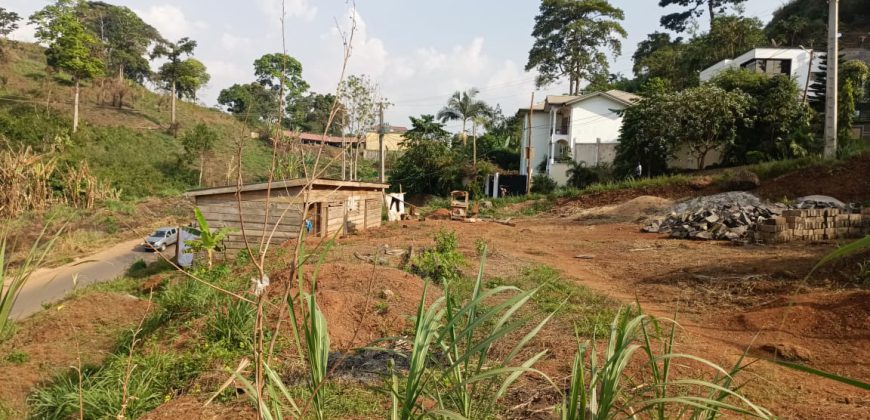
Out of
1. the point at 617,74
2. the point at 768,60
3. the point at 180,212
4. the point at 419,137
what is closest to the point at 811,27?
the point at 768,60

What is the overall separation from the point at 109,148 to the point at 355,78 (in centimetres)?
1786

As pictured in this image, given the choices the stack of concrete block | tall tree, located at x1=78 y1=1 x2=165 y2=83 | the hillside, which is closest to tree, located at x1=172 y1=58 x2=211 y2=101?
the hillside

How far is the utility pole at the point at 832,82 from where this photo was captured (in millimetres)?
17484

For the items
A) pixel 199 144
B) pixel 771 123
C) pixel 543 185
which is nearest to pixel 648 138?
pixel 771 123

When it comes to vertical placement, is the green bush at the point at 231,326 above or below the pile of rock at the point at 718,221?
below

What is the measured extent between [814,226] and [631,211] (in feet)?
25.2

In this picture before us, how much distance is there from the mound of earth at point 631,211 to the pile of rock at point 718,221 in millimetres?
2305

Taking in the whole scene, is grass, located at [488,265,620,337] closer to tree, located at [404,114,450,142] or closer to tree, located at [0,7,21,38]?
tree, located at [404,114,450,142]

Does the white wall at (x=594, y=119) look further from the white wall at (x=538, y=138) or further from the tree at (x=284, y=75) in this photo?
the tree at (x=284, y=75)

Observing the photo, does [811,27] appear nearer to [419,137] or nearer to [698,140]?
[698,140]

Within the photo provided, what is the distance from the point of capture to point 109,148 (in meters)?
32.2

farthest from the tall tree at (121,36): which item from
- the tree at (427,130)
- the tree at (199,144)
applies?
the tree at (427,130)

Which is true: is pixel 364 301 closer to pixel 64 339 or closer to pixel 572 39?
pixel 64 339

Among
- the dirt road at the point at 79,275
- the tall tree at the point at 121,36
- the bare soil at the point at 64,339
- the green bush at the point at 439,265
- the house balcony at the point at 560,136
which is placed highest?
the tall tree at the point at 121,36
